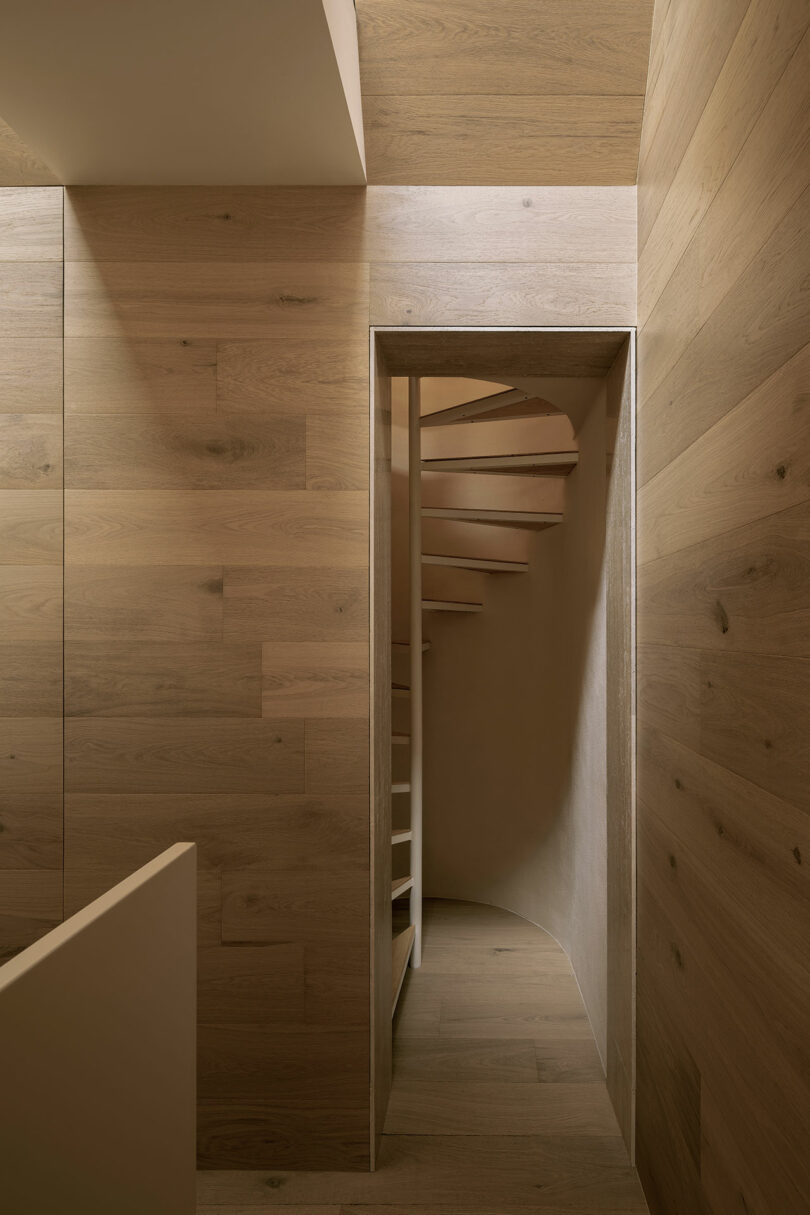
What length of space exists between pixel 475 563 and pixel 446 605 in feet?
0.93

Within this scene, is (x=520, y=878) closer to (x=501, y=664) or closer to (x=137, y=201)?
(x=501, y=664)

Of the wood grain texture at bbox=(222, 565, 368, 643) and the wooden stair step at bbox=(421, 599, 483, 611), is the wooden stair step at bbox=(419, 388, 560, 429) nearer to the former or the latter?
the wooden stair step at bbox=(421, 599, 483, 611)

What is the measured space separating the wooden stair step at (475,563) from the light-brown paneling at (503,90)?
76.3 inches

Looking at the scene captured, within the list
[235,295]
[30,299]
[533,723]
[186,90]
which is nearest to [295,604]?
[235,295]

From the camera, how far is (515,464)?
3.40 meters

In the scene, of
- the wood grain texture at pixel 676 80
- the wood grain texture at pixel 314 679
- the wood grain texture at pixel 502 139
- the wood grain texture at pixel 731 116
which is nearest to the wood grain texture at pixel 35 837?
the wood grain texture at pixel 314 679

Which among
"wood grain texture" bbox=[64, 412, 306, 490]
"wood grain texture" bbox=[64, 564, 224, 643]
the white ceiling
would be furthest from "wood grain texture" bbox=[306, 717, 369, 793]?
the white ceiling

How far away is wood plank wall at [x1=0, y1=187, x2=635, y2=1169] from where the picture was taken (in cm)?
207

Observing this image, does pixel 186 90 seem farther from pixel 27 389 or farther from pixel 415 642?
pixel 415 642

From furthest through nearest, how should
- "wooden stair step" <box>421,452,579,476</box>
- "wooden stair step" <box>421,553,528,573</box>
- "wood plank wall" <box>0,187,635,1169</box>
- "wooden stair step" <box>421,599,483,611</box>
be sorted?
"wooden stair step" <box>421,599,483,611</box>, "wooden stair step" <box>421,553,528,573</box>, "wooden stair step" <box>421,452,579,476</box>, "wood plank wall" <box>0,187,635,1169</box>

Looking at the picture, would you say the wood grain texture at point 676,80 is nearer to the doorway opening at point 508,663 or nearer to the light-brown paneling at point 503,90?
the light-brown paneling at point 503,90

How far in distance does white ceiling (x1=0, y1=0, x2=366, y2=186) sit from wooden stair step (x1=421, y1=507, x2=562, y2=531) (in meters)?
Answer: 1.78

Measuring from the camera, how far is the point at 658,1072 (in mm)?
1807

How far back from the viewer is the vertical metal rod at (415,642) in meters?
3.38
